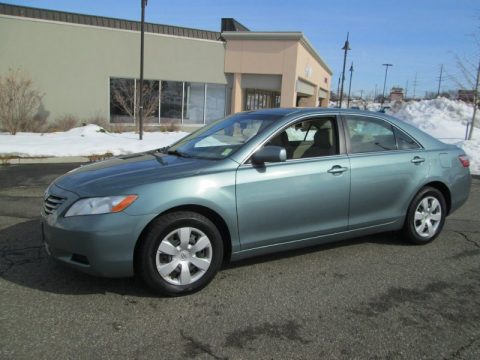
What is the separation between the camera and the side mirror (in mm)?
3816

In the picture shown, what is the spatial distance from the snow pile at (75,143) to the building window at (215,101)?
507cm

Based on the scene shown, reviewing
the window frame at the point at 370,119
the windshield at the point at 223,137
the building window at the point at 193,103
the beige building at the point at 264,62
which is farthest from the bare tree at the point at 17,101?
the window frame at the point at 370,119

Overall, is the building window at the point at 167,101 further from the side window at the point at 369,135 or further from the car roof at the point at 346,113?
the side window at the point at 369,135

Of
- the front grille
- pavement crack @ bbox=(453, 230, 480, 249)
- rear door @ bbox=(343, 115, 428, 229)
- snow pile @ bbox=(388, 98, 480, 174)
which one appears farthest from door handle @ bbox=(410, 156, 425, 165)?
snow pile @ bbox=(388, 98, 480, 174)

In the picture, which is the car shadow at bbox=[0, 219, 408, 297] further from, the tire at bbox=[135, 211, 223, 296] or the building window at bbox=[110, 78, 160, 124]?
the building window at bbox=[110, 78, 160, 124]

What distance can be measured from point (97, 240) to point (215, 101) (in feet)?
61.9

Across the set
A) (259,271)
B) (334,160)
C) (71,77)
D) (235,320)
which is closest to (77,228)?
(235,320)

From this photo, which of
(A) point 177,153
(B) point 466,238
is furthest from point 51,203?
(B) point 466,238

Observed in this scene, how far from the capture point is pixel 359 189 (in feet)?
14.3

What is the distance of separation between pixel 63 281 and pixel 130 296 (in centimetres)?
67

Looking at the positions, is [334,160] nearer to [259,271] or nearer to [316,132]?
[316,132]

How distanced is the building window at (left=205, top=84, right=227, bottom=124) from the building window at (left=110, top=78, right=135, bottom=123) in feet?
12.6

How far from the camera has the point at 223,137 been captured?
176 inches

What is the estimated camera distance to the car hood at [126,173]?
3.44 m
